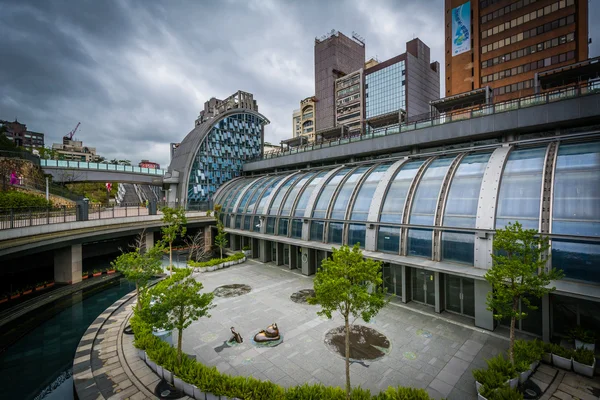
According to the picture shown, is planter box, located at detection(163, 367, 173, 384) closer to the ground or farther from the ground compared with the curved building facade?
closer to the ground

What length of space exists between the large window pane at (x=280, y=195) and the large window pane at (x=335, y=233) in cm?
855

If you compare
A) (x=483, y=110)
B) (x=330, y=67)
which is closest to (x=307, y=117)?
(x=330, y=67)

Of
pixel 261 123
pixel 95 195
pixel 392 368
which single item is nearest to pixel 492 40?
pixel 261 123

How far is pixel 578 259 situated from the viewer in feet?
44.8

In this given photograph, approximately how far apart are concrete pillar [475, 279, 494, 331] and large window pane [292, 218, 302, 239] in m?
16.5

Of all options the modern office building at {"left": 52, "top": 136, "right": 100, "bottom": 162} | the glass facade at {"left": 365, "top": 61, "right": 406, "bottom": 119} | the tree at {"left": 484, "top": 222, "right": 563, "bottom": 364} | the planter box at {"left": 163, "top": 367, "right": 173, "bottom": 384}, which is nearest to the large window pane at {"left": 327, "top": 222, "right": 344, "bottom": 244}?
the tree at {"left": 484, "top": 222, "right": 563, "bottom": 364}

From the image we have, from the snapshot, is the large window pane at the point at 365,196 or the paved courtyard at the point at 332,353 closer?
the paved courtyard at the point at 332,353

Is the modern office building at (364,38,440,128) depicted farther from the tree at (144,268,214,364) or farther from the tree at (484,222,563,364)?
the tree at (144,268,214,364)

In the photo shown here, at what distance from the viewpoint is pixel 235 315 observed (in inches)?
740

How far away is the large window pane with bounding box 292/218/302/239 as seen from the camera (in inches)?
1131

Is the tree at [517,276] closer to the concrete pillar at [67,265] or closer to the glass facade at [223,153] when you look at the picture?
the concrete pillar at [67,265]

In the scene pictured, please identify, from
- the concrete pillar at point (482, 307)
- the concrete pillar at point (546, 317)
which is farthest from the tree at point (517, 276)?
the concrete pillar at point (482, 307)

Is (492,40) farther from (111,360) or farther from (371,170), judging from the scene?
(111,360)

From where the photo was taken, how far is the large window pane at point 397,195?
21469 millimetres
